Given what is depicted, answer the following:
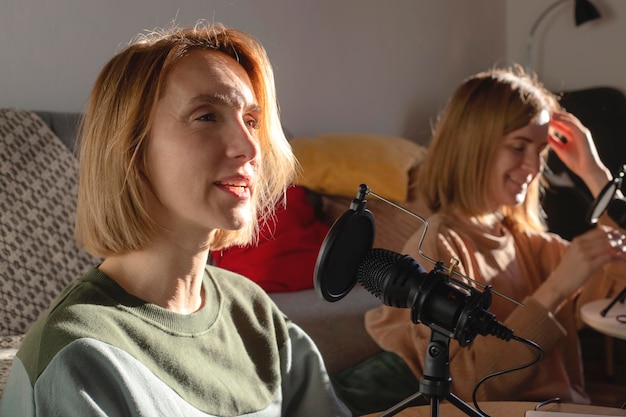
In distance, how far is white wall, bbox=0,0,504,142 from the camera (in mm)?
2436

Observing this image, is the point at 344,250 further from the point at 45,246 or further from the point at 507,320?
the point at 45,246

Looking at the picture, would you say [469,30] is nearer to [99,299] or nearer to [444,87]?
[444,87]

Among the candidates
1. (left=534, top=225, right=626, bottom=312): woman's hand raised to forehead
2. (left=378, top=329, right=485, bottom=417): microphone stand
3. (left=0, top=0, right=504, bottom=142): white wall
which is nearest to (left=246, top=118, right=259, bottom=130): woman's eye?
(left=378, top=329, right=485, bottom=417): microphone stand

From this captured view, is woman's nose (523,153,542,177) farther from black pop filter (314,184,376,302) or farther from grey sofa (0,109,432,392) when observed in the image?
black pop filter (314,184,376,302)

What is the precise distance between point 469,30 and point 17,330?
8.37 ft

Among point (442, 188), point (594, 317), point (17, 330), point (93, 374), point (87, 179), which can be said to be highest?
point (87, 179)

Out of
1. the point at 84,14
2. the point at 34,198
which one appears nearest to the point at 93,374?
the point at 34,198

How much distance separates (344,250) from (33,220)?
1.40 meters

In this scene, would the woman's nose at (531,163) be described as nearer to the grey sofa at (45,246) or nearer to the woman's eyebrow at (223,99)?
the grey sofa at (45,246)

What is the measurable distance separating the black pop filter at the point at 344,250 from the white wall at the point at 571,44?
2819 mm

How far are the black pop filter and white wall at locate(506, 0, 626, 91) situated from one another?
2.82 meters

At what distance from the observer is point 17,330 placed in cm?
195

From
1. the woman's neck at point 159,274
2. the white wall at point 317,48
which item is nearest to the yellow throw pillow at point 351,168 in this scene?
the white wall at point 317,48

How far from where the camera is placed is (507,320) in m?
1.73
